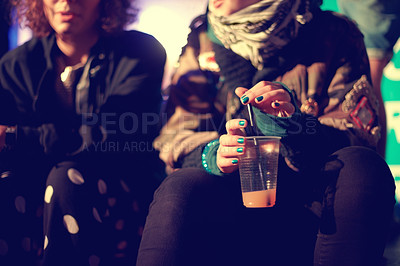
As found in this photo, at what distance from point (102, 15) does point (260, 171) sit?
111 cm

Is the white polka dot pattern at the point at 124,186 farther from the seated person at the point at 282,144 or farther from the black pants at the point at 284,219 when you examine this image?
the black pants at the point at 284,219

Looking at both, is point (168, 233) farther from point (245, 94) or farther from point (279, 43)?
point (279, 43)

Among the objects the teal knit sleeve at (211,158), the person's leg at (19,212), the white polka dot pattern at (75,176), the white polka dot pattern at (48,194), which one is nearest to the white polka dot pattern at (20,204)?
the person's leg at (19,212)

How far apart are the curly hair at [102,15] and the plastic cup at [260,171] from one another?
1.01 m

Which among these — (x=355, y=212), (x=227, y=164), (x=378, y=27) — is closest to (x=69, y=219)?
(x=227, y=164)

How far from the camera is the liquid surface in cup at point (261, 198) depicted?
1.14m

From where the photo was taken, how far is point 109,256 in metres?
1.48

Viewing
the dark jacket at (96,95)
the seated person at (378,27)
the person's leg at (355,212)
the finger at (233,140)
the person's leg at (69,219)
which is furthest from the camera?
the seated person at (378,27)

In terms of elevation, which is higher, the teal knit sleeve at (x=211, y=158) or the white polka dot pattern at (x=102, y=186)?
the teal knit sleeve at (x=211, y=158)

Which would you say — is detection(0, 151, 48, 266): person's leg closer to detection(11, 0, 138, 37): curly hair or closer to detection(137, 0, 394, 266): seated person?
detection(137, 0, 394, 266): seated person

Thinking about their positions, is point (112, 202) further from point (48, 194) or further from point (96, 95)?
point (96, 95)

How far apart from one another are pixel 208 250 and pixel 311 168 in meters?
0.37

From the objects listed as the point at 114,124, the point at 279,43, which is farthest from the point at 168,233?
the point at 279,43

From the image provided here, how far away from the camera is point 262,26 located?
1.55m
